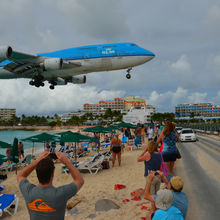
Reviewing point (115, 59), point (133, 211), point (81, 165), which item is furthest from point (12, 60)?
point (133, 211)

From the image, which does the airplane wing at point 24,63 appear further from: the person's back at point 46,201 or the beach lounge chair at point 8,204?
the person's back at point 46,201

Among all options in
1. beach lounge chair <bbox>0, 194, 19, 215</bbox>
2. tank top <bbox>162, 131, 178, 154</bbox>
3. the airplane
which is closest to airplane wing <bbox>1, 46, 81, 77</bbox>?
the airplane

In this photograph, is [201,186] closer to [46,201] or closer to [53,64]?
[46,201]

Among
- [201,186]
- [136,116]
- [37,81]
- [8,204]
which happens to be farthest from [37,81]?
[136,116]

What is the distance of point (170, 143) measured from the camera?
224 inches

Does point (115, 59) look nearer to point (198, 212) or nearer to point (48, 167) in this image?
point (198, 212)

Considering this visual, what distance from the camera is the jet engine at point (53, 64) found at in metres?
16.3

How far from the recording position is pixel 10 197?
19.8 ft

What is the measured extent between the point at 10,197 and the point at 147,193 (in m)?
4.95

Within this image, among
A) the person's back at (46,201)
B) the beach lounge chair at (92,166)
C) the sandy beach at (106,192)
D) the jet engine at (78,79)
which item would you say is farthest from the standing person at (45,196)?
the jet engine at (78,79)

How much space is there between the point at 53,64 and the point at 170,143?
13.6 m

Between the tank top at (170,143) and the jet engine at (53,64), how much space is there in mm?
13179

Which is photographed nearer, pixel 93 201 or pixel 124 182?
pixel 93 201

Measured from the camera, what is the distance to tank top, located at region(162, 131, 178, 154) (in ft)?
18.6
